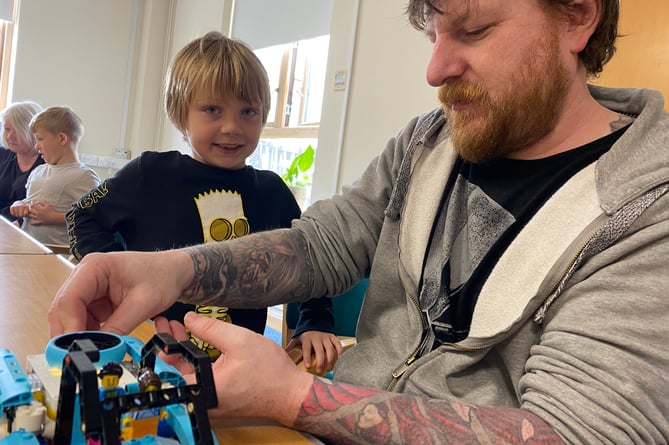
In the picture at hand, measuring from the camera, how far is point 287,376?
0.65m

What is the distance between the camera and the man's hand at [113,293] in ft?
2.42

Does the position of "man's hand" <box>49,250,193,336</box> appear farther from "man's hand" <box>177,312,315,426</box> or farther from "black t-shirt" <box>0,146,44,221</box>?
"black t-shirt" <box>0,146,44,221</box>

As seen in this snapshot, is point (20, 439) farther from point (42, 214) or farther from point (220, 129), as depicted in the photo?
point (42, 214)

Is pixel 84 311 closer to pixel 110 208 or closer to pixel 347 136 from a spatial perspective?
pixel 110 208

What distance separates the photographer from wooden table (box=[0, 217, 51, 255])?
1.51 meters

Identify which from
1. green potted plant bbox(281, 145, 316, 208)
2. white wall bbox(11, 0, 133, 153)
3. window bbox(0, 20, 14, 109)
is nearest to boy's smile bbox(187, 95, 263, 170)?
green potted plant bbox(281, 145, 316, 208)

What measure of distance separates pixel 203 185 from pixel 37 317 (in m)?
0.71

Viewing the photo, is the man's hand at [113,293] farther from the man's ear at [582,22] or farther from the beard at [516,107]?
the man's ear at [582,22]

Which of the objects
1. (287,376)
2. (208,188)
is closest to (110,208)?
(208,188)

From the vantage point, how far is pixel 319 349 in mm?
1228

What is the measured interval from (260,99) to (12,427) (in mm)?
1296

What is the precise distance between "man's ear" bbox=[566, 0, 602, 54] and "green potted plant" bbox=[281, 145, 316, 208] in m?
2.64

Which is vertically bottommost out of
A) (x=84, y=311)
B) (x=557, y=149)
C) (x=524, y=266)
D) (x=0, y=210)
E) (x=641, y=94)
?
(x=0, y=210)

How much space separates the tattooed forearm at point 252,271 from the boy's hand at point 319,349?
156 mm
